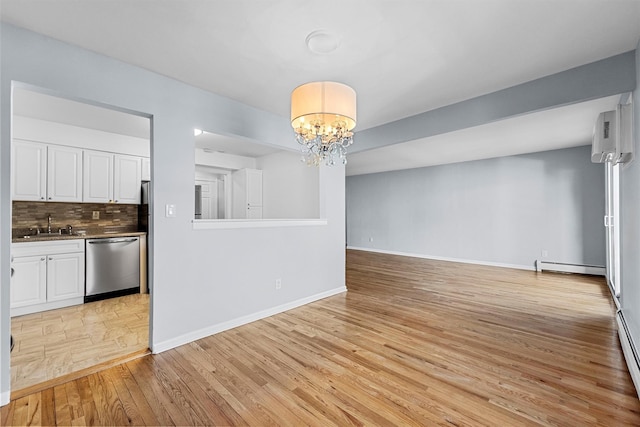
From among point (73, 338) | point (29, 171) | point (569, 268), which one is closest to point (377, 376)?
point (73, 338)

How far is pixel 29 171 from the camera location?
12.1 ft

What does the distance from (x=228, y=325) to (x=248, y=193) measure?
10.8 feet

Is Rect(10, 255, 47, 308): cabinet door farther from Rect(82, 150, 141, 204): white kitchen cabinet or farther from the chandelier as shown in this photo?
the chandelier

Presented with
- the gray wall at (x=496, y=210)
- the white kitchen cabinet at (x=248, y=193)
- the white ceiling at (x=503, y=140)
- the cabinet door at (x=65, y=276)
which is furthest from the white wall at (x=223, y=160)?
the gray wall at (x=496, y=210)

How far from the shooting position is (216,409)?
5.75ft

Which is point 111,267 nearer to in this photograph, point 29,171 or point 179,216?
point 29,171

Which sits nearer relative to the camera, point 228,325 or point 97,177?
point 228,325

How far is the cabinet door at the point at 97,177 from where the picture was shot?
4.11 metres

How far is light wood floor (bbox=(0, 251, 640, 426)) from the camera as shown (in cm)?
170

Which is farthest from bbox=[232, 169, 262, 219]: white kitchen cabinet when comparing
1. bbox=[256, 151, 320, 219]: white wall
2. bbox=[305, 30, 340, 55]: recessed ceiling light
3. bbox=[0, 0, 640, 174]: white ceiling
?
bbox=[305, 30, 340, 55]: recessed ceiling light

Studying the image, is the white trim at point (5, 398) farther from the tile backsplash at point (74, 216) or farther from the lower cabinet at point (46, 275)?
the tile backsplash at point (74, 216)

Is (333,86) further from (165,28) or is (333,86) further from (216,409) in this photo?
(216,409)

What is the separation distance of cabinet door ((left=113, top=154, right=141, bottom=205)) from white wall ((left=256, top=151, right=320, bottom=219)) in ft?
7.45

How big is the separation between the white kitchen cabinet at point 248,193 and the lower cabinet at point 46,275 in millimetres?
2723
